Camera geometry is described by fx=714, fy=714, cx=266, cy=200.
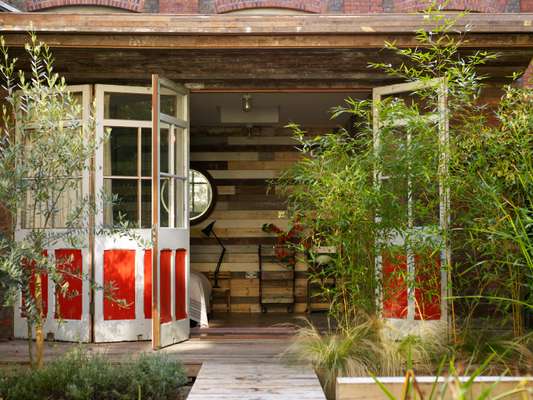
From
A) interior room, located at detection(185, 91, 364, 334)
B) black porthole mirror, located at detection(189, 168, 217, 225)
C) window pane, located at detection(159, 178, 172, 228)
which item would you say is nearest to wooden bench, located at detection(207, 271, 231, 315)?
interior room, located at detection(185, 91, 364, 334)

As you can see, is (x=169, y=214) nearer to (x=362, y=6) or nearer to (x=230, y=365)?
(x=230, y=365)

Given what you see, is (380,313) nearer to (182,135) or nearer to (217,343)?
(217,343)

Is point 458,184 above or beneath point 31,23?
beneath

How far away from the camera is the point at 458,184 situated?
5441 millimetres

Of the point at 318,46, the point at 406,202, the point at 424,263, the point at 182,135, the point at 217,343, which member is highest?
the point at 318,46

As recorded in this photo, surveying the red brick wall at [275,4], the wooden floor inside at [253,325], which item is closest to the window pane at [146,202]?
the wooden floor inside at [253,325]

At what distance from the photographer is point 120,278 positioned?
22.1 feet

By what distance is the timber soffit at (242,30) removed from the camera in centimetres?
607

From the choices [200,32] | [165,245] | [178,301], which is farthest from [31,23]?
[178,301]

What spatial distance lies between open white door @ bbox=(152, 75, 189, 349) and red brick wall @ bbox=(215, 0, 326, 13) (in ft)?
9.82

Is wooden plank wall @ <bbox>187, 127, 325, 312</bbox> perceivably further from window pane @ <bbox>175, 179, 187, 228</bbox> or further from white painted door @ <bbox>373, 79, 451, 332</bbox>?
white painted door @ <bbox>373, 79, 451, 332</bbox>

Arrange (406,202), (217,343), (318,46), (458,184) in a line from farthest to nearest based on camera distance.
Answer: (217,343) → (318,46) → (406,202) → (458,184)

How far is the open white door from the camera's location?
20.3ft

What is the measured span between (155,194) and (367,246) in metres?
1.90
